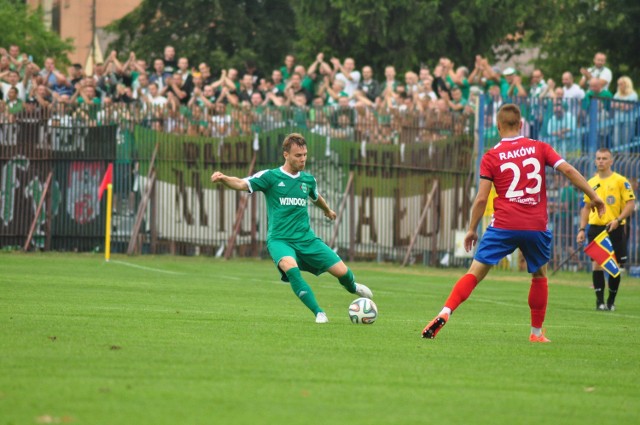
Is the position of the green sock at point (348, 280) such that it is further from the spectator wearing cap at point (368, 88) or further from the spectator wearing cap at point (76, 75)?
the spectator wearing cap at point (76, 75)

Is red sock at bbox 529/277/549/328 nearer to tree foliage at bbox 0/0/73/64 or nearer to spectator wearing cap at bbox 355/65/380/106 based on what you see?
spectator wearing cap at bbox 355/65/380/106

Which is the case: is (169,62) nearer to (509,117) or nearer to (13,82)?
(13,82)

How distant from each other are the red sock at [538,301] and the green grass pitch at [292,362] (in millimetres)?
253

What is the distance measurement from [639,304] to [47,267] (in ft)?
33.7

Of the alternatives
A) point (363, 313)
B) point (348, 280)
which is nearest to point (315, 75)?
point (348, 280)

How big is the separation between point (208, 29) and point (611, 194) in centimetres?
3210

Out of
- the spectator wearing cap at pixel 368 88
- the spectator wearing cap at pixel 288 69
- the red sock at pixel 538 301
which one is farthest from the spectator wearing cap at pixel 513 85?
the red sock at pixel 538 301

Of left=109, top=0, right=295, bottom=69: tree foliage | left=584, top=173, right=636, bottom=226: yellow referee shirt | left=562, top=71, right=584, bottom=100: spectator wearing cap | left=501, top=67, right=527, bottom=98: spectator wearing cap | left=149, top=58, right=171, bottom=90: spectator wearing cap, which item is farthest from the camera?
left=109, top=0, right=295, bottom=69: tree foliage

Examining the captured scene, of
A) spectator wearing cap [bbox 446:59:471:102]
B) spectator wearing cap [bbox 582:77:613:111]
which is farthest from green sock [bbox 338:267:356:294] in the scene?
spectator wearing cap [bbox 446:59:471:102]

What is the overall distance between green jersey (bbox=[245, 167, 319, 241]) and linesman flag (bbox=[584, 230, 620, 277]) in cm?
476

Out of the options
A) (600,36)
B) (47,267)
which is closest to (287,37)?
(600,36)

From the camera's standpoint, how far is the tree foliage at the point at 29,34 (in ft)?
155

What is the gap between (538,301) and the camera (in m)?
11.8

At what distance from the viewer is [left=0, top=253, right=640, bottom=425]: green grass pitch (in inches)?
291
